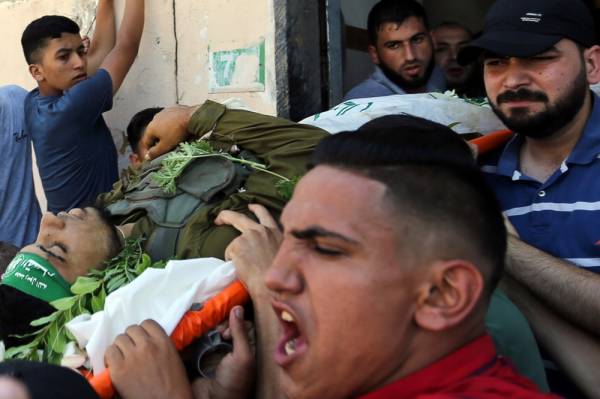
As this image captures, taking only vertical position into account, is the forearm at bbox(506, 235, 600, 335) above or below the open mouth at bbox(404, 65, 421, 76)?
below

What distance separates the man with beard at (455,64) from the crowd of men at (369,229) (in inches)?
15.0

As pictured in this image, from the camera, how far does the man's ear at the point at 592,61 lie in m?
2.48

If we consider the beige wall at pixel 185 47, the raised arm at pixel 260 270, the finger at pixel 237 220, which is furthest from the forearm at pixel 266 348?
the beige wall at pixel 185 47

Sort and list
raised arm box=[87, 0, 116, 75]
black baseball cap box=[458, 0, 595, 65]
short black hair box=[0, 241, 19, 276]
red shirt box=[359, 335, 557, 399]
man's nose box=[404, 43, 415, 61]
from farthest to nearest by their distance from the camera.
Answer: raised arm box=[87, 0, 116, 75] < man's nose box=[404, 43, 415, 61] < short black hair box=[0, 241, 19, 276] < black baseball cap box=[458, 0, 595, 65] < red shirt box=[359, 335, 557, 399]

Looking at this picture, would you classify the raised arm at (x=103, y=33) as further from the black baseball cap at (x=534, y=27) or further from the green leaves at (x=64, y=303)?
the black baseball cap at (x=534, y=27)

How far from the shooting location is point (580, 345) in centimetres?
209

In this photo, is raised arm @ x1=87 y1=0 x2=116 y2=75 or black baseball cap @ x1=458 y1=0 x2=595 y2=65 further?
raised arm @ x1=87 y1=0 x2=116 y2=75

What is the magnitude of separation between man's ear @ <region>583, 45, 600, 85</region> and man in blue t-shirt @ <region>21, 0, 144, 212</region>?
257 cm

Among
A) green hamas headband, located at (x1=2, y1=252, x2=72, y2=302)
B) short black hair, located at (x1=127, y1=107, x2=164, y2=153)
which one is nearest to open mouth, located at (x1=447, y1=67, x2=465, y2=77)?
short black hair, located at (x1=127, y1=107, x2=164, y2=153)

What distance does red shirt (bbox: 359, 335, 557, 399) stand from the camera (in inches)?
51.8

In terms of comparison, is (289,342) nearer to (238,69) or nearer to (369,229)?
(369,229)

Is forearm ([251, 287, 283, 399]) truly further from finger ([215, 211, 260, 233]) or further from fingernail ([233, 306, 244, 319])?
finger ([215, 211, 260, 233])

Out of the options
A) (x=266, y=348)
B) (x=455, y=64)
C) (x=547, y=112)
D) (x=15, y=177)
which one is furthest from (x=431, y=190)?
(x=15, y=177)

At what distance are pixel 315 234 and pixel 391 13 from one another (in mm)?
3149
